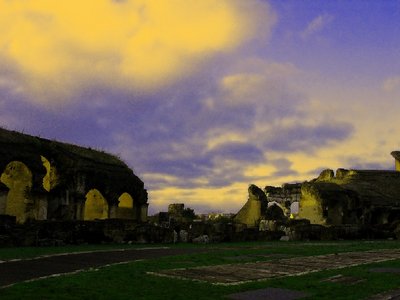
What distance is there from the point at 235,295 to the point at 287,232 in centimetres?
2142

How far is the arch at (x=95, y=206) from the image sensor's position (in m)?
39.1

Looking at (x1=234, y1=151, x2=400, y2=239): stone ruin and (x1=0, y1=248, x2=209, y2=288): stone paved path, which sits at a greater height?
(x1=234, y1=151, x2=400, y2=239): stone ruin

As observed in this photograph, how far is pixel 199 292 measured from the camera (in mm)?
7898

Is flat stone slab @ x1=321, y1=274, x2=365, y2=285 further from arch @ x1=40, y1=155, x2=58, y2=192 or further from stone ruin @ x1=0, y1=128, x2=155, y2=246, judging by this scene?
A: arch @ x1=40, y1=155, x2=58, y2=192

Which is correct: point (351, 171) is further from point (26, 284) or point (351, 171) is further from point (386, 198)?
point (26, 284)

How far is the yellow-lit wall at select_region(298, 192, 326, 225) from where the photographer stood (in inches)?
1561

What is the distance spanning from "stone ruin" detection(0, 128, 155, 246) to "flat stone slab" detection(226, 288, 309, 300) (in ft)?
59.1

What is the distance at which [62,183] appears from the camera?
34.3 meters

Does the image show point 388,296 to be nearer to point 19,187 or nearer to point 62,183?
point 19,187

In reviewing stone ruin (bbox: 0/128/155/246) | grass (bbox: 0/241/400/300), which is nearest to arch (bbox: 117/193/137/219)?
stone ruin (bbox: 0/128/155/246)

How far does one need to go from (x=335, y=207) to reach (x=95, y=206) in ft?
65.6

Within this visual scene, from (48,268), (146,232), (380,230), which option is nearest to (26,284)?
(48,268)

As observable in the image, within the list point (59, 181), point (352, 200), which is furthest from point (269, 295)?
point (352, 200)

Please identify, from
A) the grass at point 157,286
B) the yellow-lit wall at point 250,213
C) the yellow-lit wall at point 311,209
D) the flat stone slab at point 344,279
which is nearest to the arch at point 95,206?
the yellow-lit wall at point 250,213
